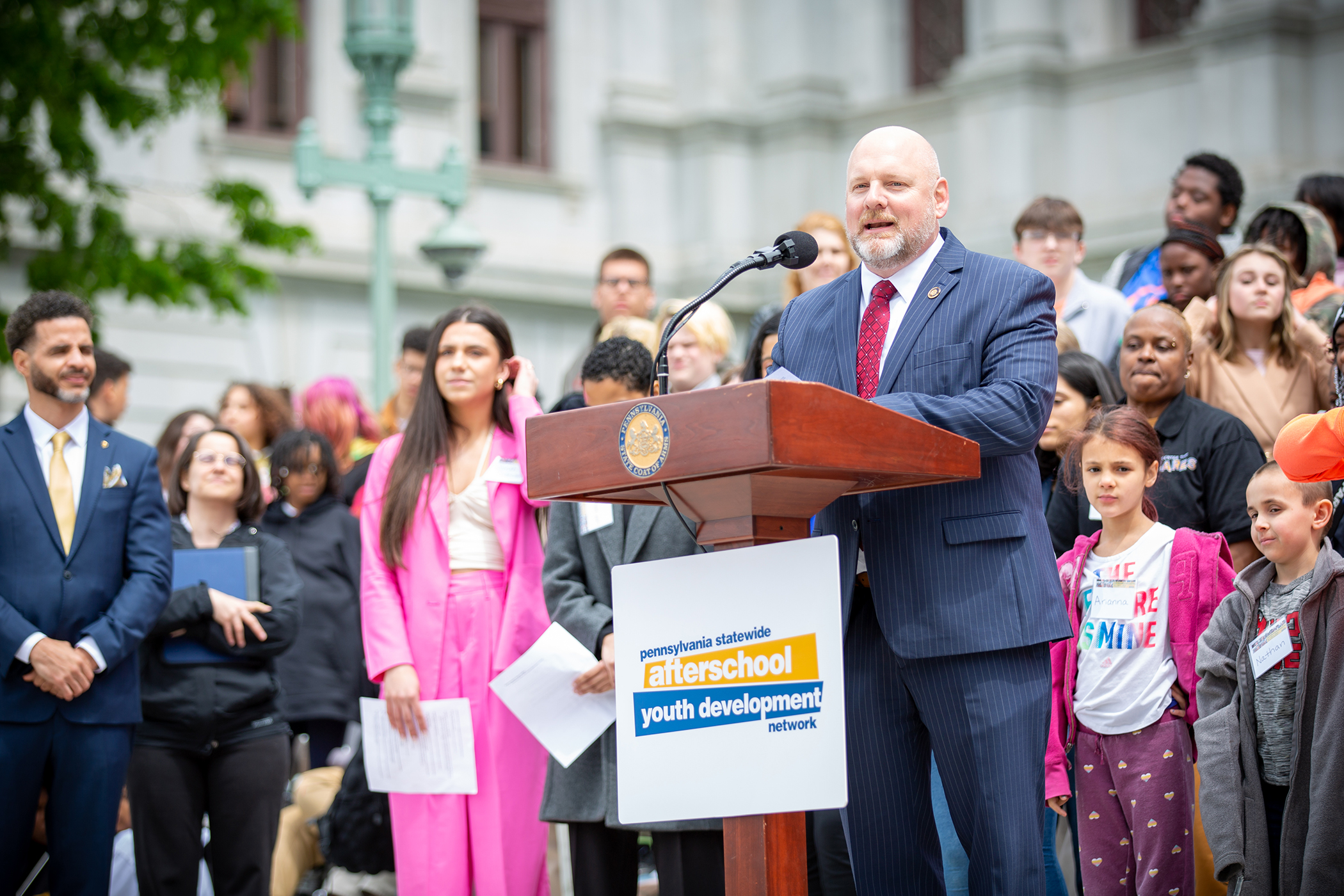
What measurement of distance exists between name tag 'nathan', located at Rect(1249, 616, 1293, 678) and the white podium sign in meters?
1.69

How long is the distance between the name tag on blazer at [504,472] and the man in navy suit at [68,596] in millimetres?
1201

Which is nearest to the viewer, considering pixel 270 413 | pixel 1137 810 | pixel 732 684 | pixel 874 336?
pixel 732 684

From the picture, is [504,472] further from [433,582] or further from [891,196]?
[891,196]

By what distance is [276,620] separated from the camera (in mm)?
5754

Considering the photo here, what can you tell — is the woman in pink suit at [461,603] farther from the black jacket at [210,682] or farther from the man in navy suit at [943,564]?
the man in navy suit at [943,564]

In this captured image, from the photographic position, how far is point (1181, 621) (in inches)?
181

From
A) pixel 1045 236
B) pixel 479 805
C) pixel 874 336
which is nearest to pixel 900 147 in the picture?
pixel 874 336

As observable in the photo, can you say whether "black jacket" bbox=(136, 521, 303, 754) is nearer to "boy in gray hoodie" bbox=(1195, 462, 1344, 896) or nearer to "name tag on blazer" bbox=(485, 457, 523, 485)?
"name tag on blazer" bbox=(485, 457, 523, 485)

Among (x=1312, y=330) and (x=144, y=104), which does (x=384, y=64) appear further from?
(x=1312, y=330)

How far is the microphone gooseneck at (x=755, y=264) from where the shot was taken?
337 centimetres

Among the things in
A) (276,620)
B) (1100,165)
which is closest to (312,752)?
(276,620)

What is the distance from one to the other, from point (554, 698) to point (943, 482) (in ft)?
5.40

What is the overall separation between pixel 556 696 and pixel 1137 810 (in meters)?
1.69

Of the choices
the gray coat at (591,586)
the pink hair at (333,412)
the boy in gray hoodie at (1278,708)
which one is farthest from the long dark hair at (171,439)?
the boy in gray hoodie at (1278,708)
